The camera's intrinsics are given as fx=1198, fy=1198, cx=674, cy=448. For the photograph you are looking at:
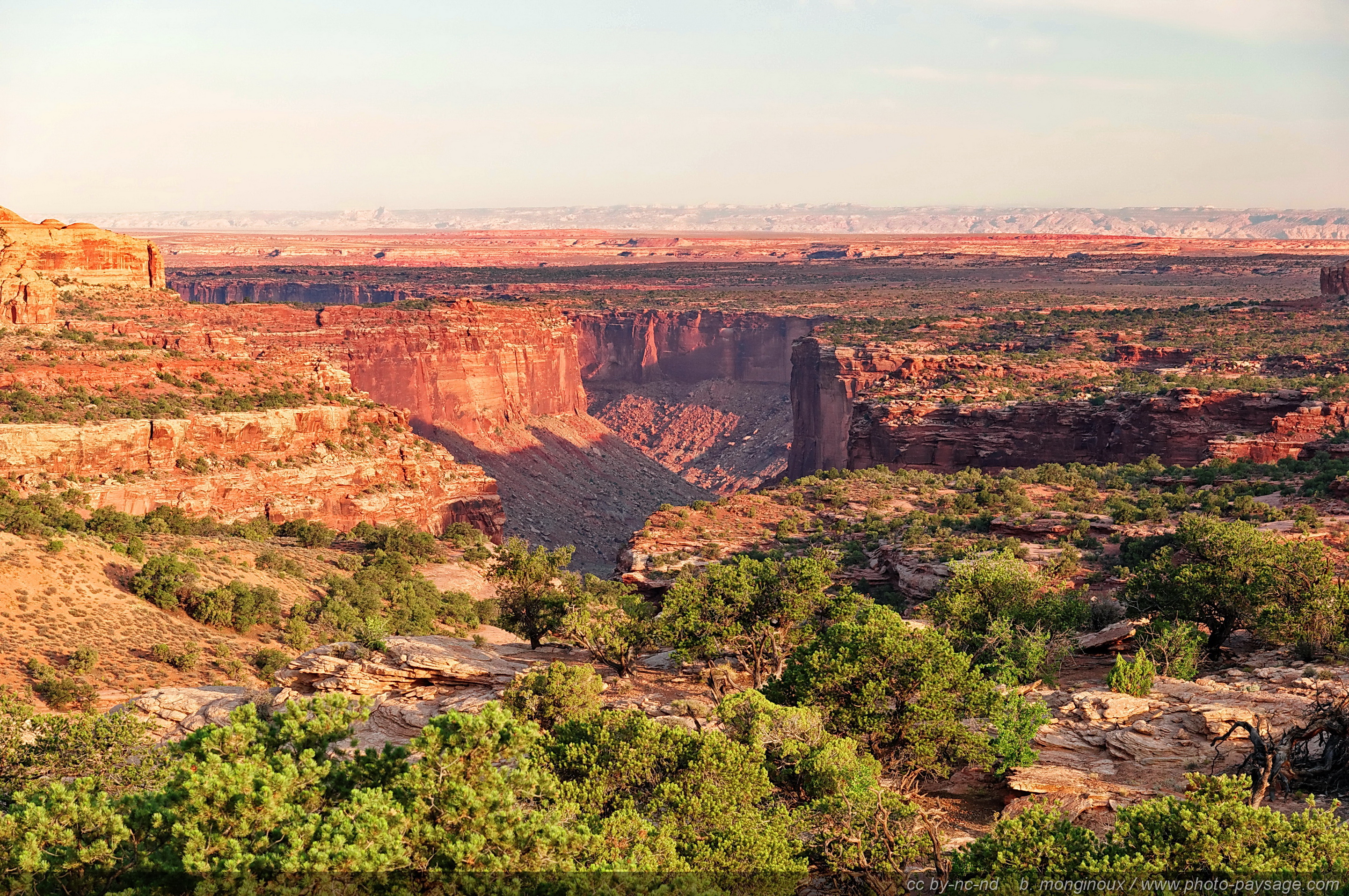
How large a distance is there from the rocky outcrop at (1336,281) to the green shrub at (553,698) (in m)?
75.8

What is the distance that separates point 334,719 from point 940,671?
1092 centimetres

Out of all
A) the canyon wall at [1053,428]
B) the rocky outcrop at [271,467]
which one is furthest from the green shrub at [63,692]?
the canyon wall at [1053,428]

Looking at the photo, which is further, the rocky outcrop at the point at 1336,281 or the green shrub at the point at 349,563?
the rocky outcrop at the point at 1336,281

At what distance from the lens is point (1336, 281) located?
81.8 metres

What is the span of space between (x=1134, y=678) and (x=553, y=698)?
11512mm

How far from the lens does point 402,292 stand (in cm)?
12888

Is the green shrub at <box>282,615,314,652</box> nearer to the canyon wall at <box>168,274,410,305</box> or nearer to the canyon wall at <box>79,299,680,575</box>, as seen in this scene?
the canyon wall at <box>79,299,680,575</box>

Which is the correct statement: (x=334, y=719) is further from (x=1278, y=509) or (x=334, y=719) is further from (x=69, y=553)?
(x=1278, y=509)

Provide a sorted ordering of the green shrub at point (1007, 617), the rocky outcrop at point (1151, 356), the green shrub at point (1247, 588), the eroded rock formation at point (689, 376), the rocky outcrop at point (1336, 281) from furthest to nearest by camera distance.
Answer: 1. the eroded rock formation at point (689, 376)
2. the rocky outcrop at point (1336, 281)
3. the rocky outcrop at point (1151, 356)
4. the green shrub at point (1247, 588)
5. the green shrub at point (1007, 617)

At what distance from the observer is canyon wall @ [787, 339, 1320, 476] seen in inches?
2167

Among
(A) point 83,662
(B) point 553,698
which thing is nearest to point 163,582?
(A) point 83,662

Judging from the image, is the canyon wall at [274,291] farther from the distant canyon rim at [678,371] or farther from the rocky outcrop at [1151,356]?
the rocky outcrop at [1151,356]

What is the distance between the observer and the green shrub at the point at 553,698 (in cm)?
2094

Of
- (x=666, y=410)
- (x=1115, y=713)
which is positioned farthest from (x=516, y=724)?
(x=666, y=410)
